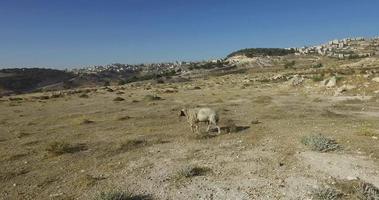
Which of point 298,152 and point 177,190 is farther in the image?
point 298,152

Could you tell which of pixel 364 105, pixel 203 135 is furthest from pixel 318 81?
pixel 203 135

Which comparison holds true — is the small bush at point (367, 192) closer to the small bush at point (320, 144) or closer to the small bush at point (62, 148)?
the small bush at point (320, 144)

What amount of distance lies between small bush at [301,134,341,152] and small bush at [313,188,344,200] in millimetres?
4653

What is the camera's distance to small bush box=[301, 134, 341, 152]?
1686 centimetres

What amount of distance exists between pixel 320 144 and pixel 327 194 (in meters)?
5.33

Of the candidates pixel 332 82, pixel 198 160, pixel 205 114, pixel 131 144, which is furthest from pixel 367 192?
pixel 332 82

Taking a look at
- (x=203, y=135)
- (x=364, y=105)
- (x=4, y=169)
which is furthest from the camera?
(x=364, y=105)

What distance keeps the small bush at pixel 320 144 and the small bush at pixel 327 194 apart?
→ 15.3 feet

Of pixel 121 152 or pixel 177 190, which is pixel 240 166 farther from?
pixel 121 152

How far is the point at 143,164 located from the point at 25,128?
1541 centimetres

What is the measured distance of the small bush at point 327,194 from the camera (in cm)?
1178

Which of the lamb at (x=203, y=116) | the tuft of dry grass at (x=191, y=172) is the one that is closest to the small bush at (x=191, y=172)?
the tuft of dry grass at (x=191, y=172)

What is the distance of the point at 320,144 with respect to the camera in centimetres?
1698

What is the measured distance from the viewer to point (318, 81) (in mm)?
50219
